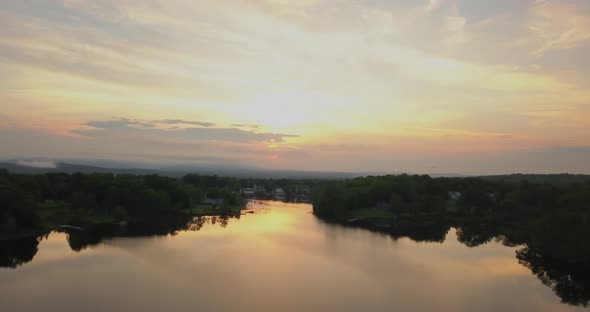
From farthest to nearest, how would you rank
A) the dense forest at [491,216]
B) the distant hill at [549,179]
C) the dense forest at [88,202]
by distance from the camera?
the distant hill at [549,179]
the dense forest at [88,202]
the dense forest at [491,216]

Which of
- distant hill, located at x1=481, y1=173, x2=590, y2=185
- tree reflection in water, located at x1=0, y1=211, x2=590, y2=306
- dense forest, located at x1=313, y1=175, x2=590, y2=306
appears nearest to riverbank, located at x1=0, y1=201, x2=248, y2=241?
tree reflection in water, located at x1=0, y1=211, x2=590, y2=306

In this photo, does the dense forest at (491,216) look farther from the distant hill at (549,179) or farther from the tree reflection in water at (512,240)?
the distant hill at (549,179)

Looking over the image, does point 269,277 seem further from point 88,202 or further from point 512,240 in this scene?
point 88,202

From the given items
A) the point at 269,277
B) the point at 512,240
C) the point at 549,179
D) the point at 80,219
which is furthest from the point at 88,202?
the point at 549,179

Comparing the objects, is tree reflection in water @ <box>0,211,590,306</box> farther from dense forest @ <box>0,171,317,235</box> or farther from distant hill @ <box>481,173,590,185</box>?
distant hill @ <box>481,173,590,185</box>

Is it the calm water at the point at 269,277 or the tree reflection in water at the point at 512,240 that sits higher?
the tree reflection in water at the point at 512,240

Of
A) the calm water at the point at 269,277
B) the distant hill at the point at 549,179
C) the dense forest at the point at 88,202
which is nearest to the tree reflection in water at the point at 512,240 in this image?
the calm water at the point at 269,277

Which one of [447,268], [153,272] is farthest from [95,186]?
[447,268]
